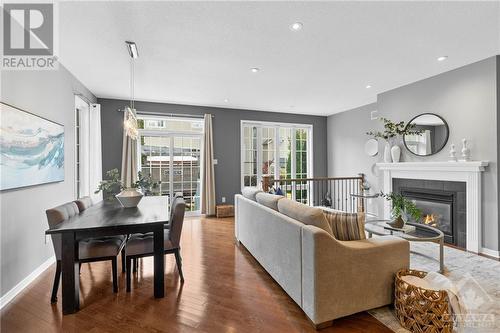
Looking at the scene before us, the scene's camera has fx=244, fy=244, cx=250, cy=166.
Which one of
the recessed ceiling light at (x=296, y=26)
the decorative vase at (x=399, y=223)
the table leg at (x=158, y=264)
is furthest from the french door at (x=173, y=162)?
the decorative vase at (x=399, y=223)

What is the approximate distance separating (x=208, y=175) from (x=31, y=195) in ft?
11.3

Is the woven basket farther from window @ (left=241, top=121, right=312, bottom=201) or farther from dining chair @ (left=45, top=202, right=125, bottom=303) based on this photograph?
window @ (left=241, top=121, right=312, bottom=201)

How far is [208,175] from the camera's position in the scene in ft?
19.2

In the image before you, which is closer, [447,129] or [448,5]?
[448,5]

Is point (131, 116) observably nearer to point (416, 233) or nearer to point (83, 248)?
point (83, 248)

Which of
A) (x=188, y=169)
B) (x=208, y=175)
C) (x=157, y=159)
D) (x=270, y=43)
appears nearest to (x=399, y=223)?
(x=270, y=43)

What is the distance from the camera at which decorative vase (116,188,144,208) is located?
294 cm

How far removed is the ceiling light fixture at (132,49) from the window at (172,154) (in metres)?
2.66

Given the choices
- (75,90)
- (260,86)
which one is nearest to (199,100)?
(260,86)

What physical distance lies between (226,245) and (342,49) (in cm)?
322

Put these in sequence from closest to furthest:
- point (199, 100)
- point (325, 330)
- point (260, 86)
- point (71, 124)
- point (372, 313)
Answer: point (325, 330), point (372, 313), point (71, 124), point (260, 86), point (199, 100)

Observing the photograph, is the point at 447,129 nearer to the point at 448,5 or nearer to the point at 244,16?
the point at 448,5

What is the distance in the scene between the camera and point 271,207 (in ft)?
9.29

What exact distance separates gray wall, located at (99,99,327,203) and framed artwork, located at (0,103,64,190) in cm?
204
